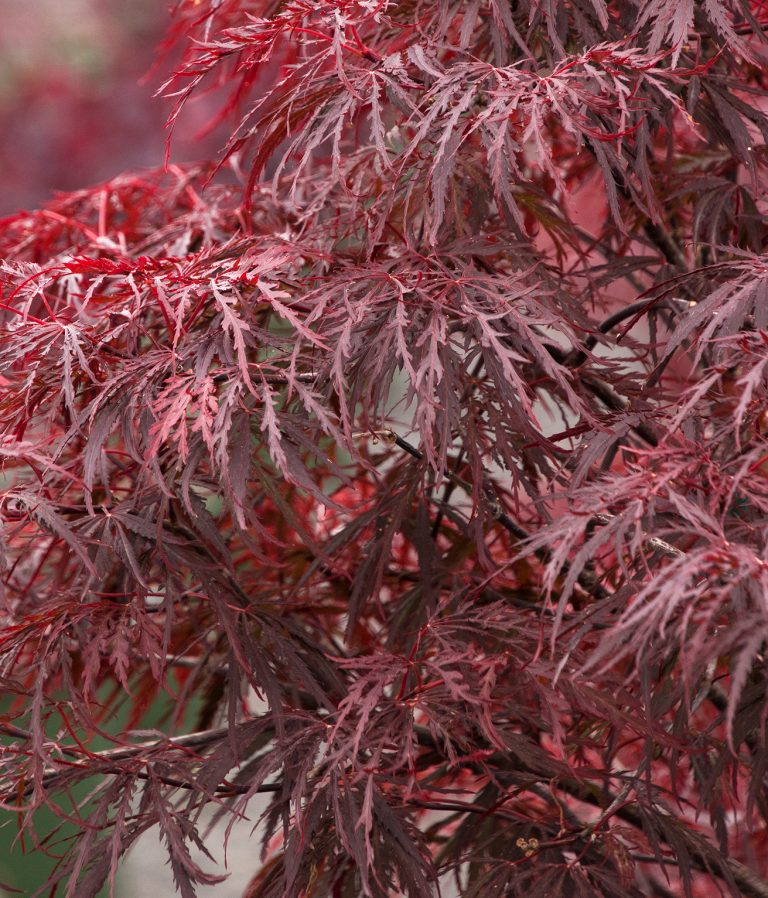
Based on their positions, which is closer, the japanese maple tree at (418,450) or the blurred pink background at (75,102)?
the japanese maple tree at (418,450)

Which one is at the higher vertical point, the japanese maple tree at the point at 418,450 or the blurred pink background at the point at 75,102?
the blurred pink background at the point at 75,102

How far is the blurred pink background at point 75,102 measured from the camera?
10.0ft

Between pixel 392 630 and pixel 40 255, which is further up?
pixel 40 255

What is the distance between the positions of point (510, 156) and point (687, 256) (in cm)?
62

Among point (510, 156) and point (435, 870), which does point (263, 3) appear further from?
point (435, 870)

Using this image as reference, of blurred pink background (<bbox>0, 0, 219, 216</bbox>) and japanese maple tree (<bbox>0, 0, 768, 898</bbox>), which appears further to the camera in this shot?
blurred pink background (<bbox>0, 0, 219, 216</bbox>)

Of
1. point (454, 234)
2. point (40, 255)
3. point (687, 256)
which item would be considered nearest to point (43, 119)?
point (40, 255)

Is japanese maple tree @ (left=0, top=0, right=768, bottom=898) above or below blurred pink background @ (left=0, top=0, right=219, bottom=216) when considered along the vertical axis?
below

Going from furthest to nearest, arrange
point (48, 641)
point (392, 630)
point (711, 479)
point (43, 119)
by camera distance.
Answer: point (43, 119), point (392, 630), point (48, 641), point (711, 479)

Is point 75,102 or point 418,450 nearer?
point 418,450

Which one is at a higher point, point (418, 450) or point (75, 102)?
point (75, 102)

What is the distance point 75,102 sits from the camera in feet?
10.3

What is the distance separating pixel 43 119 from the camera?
123 inches

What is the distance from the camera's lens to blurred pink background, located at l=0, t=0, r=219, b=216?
3.05m
